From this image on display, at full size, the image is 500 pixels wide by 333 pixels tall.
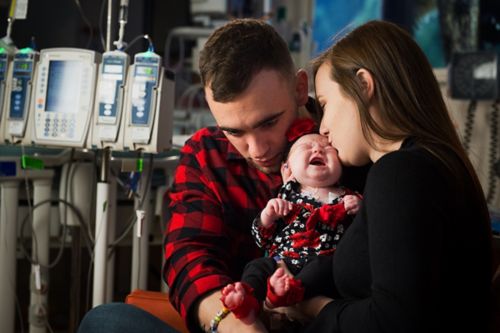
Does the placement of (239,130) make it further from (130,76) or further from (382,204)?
(130,76)

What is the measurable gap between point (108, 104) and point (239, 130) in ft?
2.49

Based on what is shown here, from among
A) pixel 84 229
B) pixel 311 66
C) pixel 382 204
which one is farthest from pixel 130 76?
pixel 382 204

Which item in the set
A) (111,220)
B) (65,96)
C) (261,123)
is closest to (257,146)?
(261,123)

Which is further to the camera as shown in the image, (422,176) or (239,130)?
(239,130)

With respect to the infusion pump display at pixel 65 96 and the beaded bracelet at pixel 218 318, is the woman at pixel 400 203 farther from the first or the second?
the infusion pump display at pixel 65 96

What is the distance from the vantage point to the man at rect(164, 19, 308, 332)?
1.48 meters

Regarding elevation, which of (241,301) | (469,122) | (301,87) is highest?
(301,87)

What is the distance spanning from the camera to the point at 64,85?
2.20 meters

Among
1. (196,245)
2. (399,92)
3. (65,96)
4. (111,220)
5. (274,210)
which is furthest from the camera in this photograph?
(111,220)

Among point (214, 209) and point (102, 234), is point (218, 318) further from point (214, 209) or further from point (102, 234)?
point (102, 234)

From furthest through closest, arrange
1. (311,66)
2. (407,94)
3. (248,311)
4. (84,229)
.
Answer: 1. (84,229)
2. (311,66)
3. (248,311)
4. (407,94)

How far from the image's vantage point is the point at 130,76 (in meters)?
2.14

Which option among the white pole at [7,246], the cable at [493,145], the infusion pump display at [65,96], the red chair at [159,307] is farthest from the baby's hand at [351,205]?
the cable at [493,145]

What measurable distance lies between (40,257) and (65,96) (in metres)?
0.66
